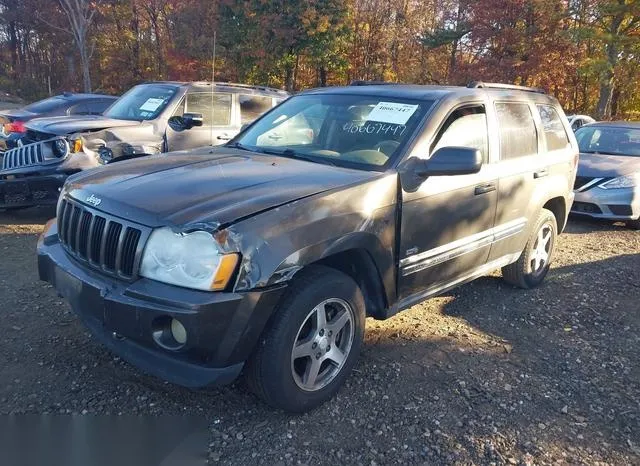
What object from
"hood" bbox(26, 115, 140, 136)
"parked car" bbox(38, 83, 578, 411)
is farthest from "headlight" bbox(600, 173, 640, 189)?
"hood" bbox(26, 115, 140, 136)

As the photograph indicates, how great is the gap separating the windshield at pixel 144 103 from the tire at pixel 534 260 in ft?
16.5

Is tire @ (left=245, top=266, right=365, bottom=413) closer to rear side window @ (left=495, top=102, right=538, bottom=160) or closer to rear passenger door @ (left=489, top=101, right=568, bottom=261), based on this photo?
rear passenger door @ (left=489, top=101, right=568, bottom=261)

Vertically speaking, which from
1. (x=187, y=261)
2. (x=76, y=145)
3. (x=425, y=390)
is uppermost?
(x=76, y=145)

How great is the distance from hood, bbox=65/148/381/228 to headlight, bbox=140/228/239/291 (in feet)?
0.25

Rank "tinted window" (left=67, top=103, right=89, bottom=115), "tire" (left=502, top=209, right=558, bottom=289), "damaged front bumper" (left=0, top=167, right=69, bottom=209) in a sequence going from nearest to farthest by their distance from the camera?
1. "tire" (left=502, top=209, right=558, bottom=289)
2. "damaged front bumper" (left=0, top=167, right=69, bottom=209)
3. "tinted window" (left=67, top=103, right=89, bottom=115)

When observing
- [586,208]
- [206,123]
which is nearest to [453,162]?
[206,123]

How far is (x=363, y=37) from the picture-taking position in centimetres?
2683

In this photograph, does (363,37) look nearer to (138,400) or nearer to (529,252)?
(529,252)

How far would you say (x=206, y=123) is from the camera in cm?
772

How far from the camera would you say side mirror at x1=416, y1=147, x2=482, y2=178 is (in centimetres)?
327

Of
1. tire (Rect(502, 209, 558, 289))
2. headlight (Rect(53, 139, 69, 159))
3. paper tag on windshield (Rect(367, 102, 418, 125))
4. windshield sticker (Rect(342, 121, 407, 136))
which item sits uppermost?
paper tag on windshield (Rect(367, 102, 418, 125))

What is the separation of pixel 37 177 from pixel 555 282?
5772 mm

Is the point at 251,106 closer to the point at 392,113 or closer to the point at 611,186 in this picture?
the point at 392,113

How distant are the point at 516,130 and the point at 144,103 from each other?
5.27 m
